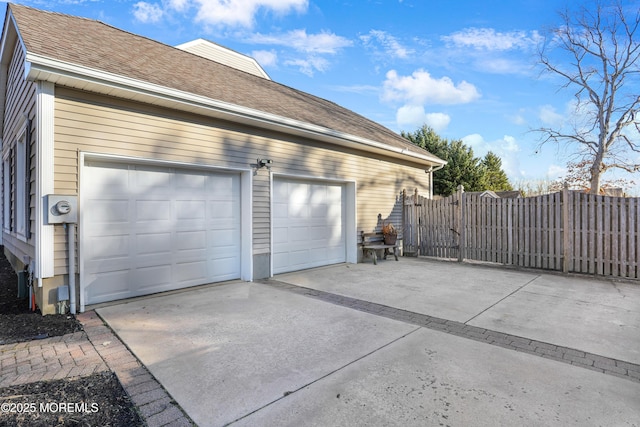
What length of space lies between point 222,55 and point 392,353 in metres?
10.1

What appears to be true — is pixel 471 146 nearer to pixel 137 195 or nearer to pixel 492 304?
pixel 492 304

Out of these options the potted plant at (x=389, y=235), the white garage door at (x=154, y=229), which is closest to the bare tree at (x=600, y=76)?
the potted plant at (x=389, y=235)

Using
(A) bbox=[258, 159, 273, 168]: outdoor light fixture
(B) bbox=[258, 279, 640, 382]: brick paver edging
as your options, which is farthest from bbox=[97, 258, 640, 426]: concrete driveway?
(A) bbox=[258, 159, 273, 168]: outdoor light fixture

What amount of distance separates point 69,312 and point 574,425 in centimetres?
523

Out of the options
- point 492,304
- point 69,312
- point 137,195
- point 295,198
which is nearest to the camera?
point 69,312

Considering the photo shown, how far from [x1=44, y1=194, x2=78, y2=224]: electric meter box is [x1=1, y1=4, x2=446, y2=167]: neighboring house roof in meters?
1.44

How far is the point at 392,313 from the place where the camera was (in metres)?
4.26

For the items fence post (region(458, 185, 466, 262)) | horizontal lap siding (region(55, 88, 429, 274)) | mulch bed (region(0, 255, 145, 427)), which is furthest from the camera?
fence post (region(458, 185, 466, 262))

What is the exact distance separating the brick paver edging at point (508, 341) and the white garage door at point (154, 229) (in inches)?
91.5

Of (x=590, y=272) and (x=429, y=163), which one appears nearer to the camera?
(x=590, y=272)

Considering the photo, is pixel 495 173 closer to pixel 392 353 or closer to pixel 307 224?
pixel 307 224

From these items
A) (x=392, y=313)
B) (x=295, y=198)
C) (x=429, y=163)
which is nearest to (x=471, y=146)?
(x=429, y=163)

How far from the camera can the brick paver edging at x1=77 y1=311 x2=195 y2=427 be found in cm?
208

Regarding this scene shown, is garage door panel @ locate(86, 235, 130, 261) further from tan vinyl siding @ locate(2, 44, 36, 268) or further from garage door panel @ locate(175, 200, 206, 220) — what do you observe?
garage door panel @ locate(175, 200, 206, 220)
